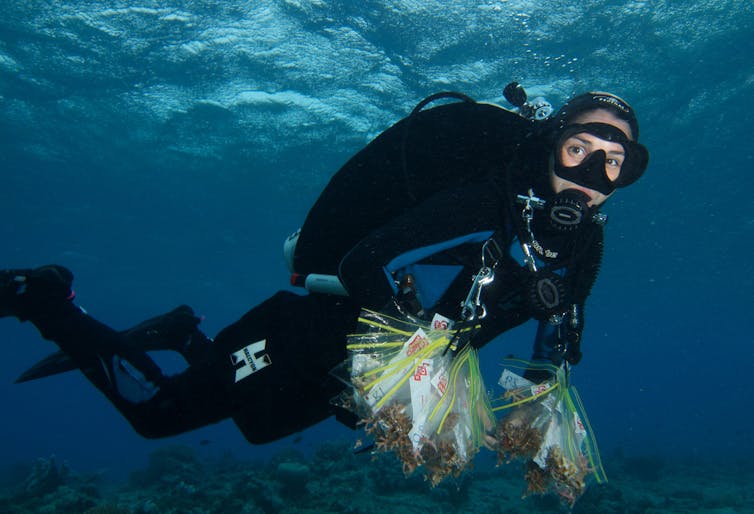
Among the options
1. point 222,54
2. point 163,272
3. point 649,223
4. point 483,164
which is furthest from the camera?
point 163,272

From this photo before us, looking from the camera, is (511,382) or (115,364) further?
(115,364)

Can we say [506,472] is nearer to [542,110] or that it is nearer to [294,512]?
[294,512]

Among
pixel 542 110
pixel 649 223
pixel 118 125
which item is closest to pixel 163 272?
pixel 118 125

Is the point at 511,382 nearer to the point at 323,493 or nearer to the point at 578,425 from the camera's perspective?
the point at 578,425

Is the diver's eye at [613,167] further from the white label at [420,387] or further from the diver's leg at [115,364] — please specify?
the diver's leg at [115,364]

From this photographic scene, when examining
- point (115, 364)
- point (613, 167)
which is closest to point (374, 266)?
point (613, 167)

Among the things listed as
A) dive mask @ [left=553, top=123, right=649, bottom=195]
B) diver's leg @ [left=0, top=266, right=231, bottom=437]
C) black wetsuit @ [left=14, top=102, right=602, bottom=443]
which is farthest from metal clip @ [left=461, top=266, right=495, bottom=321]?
diver's leg @ [left=0, top=266, right=231, bottom=437]

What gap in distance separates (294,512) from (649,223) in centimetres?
2480

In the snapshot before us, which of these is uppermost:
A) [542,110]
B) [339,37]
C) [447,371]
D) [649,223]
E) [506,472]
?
[339,37]

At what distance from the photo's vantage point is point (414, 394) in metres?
2.24

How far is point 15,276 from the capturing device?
4184mm

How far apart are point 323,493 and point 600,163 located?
1126 cm

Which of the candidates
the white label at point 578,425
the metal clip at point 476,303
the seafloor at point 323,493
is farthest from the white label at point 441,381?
the seafloor at point 323,493

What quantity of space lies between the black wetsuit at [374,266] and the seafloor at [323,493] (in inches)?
239
